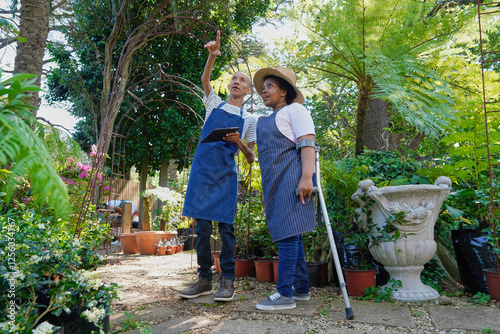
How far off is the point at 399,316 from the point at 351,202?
4.23 feet

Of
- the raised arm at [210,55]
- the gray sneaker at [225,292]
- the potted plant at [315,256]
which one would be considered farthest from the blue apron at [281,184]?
the potted plant at [315,256]

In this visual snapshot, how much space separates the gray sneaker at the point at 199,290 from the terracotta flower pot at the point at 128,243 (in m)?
3.88

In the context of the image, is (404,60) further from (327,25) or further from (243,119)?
(243,119)

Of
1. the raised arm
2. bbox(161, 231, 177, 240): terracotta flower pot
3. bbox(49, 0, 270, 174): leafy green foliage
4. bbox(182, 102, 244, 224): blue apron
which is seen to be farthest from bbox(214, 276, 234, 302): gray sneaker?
bbox(49, 0, 270, 174): leafy green foliage

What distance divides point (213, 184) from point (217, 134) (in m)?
0.41

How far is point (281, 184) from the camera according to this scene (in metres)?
2.41

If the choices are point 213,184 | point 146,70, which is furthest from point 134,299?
point 146,70

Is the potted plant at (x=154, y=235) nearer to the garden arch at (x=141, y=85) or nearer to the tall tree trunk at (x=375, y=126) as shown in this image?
the garden arch at (x=141, y=85)

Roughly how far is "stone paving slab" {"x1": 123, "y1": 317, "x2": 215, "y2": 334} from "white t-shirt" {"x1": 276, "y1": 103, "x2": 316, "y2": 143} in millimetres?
1288

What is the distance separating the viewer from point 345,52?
13.0 feet

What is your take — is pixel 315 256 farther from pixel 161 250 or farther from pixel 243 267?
pixel 161 250

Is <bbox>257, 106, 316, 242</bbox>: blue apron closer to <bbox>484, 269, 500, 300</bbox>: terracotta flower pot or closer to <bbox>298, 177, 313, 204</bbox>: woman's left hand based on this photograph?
<bbox>298, 177, 313, 204</bbox>: woman's left hand

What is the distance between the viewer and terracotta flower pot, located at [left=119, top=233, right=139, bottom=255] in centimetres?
622

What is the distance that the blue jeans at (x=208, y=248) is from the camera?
2.59 meters
